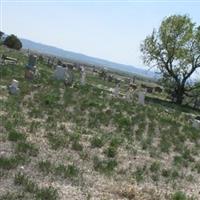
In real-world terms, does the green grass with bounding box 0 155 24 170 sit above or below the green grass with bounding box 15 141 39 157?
above

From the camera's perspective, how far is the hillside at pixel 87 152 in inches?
A: 416

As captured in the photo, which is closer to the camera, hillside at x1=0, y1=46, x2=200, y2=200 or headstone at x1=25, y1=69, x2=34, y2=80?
hillside at x1=0, y1=46, x2=200, y2=200

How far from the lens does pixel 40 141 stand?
1380 centimetres

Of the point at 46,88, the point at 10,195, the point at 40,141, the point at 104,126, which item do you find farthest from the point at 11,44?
the point at 10,195

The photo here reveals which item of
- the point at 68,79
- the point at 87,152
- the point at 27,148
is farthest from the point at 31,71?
the point at 27,148

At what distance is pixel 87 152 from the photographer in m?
13.8

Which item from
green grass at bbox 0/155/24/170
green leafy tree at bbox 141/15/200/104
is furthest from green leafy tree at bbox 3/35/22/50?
green grass at bbox 0/155/24/170

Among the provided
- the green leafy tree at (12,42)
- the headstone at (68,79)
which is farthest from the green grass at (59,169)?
the green leafy tree at (12,42)

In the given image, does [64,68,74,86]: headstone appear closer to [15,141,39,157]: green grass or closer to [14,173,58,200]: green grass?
[15,141,39,157]: green grass

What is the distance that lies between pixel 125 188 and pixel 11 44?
206 feet

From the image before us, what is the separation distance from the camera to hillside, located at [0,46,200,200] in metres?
10.6

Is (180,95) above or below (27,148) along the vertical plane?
below

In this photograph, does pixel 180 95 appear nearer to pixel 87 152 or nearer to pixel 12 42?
pixel 12 42

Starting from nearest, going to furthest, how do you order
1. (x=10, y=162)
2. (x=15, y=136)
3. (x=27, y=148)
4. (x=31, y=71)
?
(x=10, y=162) → (x=27, y=148) → (x=15, y=136) → (x=31, y=71)
